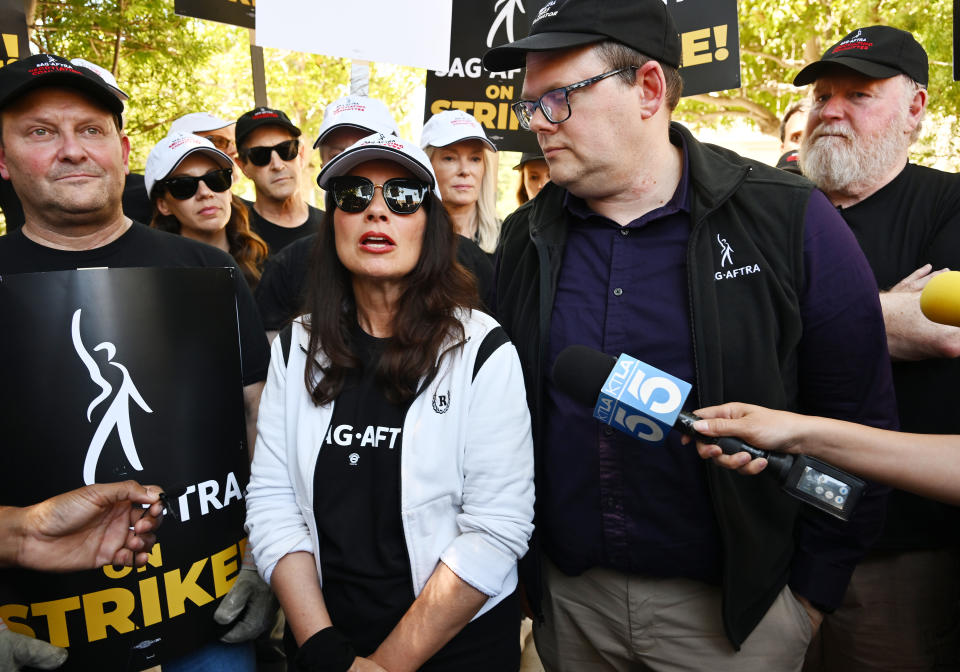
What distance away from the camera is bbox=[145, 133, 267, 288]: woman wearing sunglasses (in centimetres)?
417

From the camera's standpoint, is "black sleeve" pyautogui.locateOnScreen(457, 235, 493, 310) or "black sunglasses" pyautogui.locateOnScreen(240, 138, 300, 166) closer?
"black sleeve" pyautogui.locateOnScreen(457, 235, 493, 310)

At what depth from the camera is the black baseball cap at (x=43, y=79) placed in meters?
2.61

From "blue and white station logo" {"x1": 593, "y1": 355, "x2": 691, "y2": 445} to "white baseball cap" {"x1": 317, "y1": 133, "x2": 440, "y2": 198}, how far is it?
109 centimetres

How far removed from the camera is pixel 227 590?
2.49 meters

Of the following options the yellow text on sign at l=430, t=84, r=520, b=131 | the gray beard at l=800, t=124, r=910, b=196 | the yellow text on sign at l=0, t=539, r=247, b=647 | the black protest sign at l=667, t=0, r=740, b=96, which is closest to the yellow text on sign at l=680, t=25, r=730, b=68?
the black protest sign at l=667, t=0, r=740, b=96

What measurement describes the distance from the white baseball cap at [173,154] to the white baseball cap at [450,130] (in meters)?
1.17

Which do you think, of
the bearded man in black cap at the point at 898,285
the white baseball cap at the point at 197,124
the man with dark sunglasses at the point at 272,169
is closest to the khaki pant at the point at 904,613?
the bearded man in black cap at the point at 898,285

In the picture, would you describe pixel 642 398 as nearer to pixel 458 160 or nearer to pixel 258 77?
pixel 458 160

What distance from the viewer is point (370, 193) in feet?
8.36

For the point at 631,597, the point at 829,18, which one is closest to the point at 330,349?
the point at 631,597

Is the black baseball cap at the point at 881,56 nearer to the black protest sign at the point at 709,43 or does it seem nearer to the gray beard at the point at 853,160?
the gray beard at the point at 853,160

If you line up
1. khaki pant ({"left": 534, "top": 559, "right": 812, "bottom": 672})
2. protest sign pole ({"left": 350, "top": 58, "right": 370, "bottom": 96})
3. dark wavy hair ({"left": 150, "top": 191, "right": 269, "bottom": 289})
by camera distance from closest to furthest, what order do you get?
1. khaki pant ({"left": 534, "top": 559, "right": 812, "bottom": 672})
2. dark wavy hair ({"left": 150, "top": 191, "right": 269, "bottom": 289})
3. protest sign pole ({"left": 350, "top": 58, "right": 370, "bottom": 96})

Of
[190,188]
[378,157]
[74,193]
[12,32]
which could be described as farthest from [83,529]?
[12,32]

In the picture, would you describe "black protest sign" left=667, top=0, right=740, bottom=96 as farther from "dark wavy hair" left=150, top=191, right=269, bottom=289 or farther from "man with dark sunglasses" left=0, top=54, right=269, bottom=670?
"man with dark sunglasses" left=0, top=54, right=269, bottom=670
